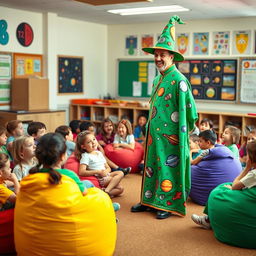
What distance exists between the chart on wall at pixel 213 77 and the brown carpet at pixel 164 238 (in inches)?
152

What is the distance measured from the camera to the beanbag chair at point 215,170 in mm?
4133

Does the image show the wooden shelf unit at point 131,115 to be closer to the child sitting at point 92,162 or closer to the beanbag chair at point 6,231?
the child sitting at point 92,162

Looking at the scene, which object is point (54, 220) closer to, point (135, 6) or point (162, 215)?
point (162, 215)

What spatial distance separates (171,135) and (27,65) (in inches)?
173

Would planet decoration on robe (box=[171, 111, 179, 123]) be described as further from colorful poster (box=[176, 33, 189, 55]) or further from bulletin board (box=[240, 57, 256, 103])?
colorful poster (box=[176, 33, 189, 55])

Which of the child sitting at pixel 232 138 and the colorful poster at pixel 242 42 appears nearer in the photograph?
the child sitting at pixel 232 138

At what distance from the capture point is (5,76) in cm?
701

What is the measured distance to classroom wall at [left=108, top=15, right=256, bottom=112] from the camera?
23.8 feet

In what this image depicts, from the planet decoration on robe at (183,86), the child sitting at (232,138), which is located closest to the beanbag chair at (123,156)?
the child sitting at (232,138)

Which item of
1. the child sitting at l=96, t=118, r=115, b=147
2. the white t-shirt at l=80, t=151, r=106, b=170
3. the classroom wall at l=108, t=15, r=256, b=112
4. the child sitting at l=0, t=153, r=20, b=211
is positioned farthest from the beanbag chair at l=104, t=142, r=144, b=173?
the child sitting at l=0, t=153, r=20, b=211

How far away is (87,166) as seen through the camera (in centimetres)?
409

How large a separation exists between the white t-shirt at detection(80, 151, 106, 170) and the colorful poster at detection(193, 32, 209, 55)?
4.14 m

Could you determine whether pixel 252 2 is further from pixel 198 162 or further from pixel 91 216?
pixel 91 216

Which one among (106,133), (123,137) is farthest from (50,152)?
(106,133)
